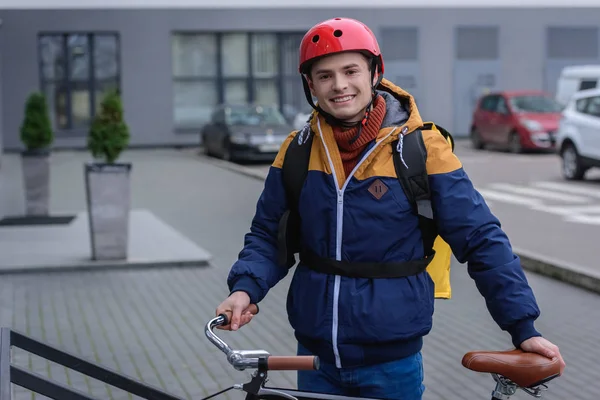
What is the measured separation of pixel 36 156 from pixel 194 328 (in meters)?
7.37

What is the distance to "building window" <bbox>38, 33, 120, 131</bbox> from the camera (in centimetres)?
3391

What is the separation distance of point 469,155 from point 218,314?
24.3 meters

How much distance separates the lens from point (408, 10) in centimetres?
3616

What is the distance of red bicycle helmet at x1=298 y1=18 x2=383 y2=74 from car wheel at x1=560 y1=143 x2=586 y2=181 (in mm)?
16360

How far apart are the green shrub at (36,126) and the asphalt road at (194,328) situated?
11.7ft

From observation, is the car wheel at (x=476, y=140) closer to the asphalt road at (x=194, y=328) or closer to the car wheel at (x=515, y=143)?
the car wheel at (x=515, y=143)

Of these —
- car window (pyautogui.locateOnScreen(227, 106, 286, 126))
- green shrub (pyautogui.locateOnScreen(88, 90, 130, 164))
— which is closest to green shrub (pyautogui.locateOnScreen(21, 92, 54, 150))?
green shrub (pyautogui.locateOnScreen(88, 90, 130, 164))

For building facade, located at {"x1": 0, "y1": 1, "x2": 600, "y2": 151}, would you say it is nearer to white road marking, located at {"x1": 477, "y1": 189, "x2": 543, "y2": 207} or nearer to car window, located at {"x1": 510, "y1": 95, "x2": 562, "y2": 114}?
car window, located at {"x1": 510, "y1": 95, "x2": 562, "y2": 114}

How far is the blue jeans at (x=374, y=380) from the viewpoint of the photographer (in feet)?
10.2

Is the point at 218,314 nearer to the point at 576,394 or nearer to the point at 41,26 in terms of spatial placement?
the point at 576,394

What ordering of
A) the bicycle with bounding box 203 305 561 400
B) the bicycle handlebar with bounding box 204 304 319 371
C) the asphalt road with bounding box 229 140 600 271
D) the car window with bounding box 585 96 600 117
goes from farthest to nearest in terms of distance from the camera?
the car window with bounding box 585 96 600 117
the asphalt road with bounding box 229 140 600 271
the bicycle with bounding box 203 305 561 400
the bicycle handlebar with bounding box 204 304 319 371

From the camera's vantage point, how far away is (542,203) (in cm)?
1580

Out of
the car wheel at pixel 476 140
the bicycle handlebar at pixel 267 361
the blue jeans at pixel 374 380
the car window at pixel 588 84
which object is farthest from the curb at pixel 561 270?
the car window at pixel 588 84

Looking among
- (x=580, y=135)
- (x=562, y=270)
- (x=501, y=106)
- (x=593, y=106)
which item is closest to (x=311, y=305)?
(x=562, y=270)
